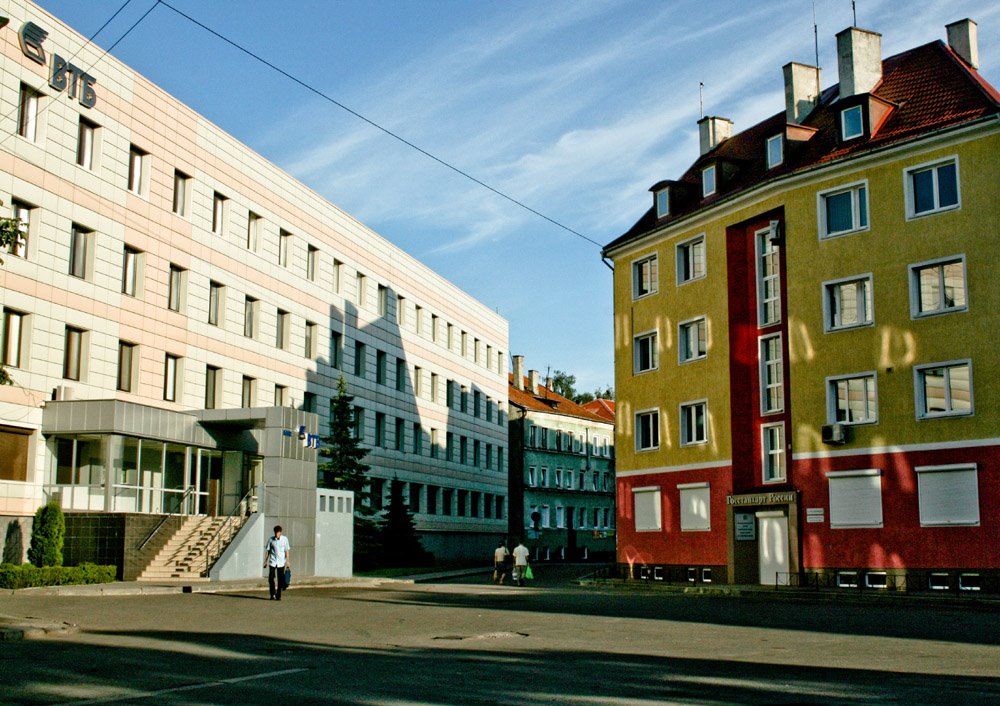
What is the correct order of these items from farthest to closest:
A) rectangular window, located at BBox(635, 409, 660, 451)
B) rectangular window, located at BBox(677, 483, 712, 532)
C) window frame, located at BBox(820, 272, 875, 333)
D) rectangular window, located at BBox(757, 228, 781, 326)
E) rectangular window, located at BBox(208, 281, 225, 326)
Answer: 1. rectangular window, located at BBox(208, 281, 225, 326)
2. rectangular window, located at BBox(635, 409, 660, 451)
3. rectangular window, located at BBox(677, 483, 712, 532)
4. rectangular window, located at BBox(757, 228, 781, 326)
5. window frame, located at BBox(820, 272, 875, 333)

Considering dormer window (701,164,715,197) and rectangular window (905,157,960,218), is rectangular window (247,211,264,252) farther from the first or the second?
rectangular window (905,157,960,218)

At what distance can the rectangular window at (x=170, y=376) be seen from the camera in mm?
38969

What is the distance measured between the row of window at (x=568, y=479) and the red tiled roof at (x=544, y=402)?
4228mm

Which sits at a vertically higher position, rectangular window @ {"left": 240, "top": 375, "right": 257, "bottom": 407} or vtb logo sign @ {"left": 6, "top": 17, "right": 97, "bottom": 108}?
vtb logo sign @ {"left": 6, "top": 17, "right": 97, "bottom": 108}

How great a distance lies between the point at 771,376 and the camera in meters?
36.8

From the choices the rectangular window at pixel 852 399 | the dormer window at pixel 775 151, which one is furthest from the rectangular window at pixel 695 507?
the dormer window at pixel 775 151

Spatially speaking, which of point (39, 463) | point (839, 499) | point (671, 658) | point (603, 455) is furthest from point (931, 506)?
point (603, 455)

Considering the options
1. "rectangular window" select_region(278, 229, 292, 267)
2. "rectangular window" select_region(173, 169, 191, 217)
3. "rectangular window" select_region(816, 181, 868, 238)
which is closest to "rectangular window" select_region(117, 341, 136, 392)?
"rectangular window" select_region(173, 169, 191, 217)

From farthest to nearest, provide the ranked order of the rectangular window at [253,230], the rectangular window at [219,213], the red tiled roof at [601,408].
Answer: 1. the red tiled roof at [601,408]
2. the rectangular window at [253,230]
3. the rectangular window at [219,213]

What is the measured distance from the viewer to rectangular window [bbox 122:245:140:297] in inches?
1452

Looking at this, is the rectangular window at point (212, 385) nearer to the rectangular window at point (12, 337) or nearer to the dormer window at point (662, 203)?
the rectangular window at point (12, 337)

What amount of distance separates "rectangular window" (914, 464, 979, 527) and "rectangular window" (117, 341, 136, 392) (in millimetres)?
24725

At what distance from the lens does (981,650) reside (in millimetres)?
14078

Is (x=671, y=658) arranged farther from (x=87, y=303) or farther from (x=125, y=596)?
(x=87, y=303)
